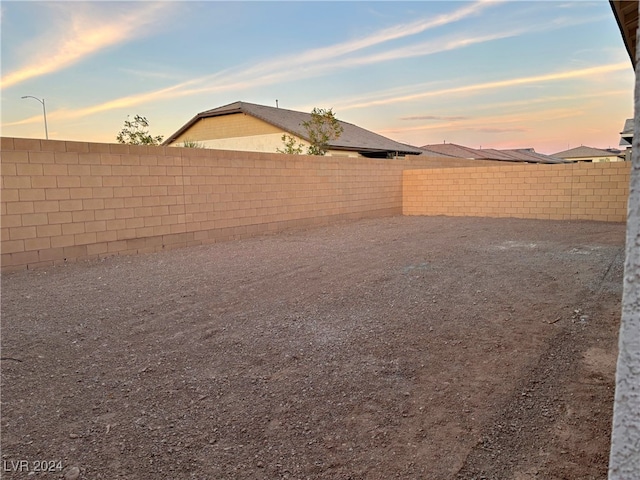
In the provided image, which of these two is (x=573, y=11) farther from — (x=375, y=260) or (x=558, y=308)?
(x=558, y=308)

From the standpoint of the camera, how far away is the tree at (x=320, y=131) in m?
22.8

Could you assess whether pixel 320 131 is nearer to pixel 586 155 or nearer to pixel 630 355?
pixel 630 355

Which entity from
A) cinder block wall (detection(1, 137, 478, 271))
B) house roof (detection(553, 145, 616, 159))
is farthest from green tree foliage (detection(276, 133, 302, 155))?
house roof (detection(553, 145, 616, 159))

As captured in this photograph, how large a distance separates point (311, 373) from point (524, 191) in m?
13.6

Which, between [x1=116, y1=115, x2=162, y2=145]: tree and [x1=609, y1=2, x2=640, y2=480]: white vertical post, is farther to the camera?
[x1=116, y1=115, x2=162, y2=145]: tree

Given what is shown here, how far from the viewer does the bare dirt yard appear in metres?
2.29

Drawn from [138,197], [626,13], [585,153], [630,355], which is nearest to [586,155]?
[585,153]

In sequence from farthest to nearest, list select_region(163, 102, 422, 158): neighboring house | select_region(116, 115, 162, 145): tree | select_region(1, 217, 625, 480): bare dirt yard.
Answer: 1. select_region(163, 102, 422, 158): neighboring house
2. select_region(116, 115, 162, 145): tree
3. select_region(1, 217, 625, 480): bare dirt yard

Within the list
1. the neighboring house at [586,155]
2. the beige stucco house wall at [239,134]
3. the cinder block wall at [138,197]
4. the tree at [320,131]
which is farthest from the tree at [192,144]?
the neighboring house at [586,155]

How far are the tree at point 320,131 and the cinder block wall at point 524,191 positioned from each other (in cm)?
733

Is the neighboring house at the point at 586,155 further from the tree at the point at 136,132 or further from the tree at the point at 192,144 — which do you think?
the tree at the point at 136,132

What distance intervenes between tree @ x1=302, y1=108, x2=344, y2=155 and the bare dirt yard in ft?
55.5

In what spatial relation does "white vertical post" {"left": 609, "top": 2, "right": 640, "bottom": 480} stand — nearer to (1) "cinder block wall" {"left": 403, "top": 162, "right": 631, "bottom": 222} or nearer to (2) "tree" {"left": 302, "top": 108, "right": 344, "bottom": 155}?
(1) "cinder block wall" {"left": 403, "top": 162, "right": 631, "bottom": 222}

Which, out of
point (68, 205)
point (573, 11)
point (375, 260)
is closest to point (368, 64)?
point (573, 11)
